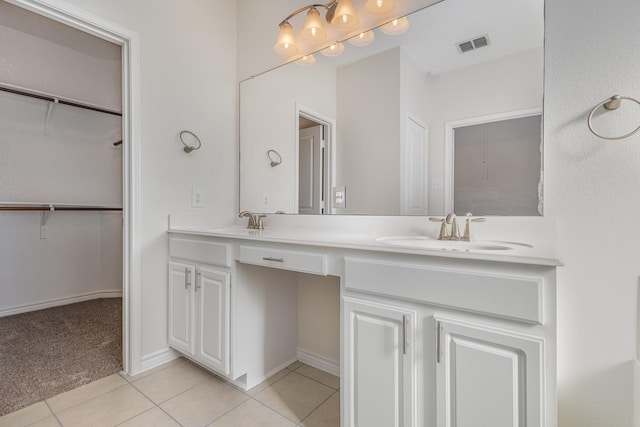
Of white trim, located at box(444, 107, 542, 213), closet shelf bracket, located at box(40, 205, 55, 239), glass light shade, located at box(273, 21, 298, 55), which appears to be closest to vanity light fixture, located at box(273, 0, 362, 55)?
glass light shade, located at box(273, 21, 298, 55)

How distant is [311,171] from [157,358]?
153 centimetres

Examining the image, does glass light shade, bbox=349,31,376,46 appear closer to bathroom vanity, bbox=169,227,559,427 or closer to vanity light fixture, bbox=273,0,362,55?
vanity light fixture, bbox=273,0,362,55

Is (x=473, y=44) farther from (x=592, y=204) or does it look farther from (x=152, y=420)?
(x=152, y=420)

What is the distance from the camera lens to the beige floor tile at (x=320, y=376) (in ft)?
5.73

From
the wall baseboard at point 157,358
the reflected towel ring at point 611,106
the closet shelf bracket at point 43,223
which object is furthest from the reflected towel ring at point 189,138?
the reflected towel ring at point 611,106

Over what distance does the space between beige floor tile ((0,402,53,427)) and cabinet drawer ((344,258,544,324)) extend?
1587mm

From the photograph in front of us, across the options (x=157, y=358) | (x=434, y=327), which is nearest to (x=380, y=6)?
(x=434, y=327)

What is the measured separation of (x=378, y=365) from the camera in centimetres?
109

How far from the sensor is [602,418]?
107 cm

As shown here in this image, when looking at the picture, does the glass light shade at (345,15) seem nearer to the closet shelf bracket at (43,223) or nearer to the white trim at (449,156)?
the white trim at (449,156)

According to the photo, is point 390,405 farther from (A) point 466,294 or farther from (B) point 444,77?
(B) point 444,77

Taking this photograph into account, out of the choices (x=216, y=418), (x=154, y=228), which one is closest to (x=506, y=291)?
(x=216, y=418)

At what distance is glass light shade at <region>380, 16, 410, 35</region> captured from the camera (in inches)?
62.1

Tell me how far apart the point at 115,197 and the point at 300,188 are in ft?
8.07
